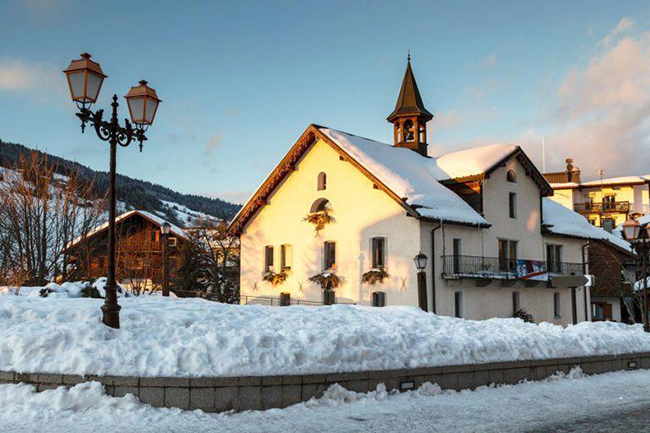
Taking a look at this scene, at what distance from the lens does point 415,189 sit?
30594 millimetres

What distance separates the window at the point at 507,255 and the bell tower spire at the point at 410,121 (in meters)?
7.82

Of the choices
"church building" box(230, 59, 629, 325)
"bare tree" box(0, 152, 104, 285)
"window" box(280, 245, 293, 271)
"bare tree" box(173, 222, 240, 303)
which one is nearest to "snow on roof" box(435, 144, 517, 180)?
"church building" box(230, 59, 629, 325)

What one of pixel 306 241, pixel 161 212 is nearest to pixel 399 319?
pixel 306 241

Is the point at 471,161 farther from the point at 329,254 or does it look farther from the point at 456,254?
the point at 329,254

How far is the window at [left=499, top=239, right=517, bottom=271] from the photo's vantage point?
34531 mm

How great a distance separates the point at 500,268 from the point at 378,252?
7.34 meters

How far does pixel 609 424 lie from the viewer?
32.8 feet

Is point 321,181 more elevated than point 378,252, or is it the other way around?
point 321,181

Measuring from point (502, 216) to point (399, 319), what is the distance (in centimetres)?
2176

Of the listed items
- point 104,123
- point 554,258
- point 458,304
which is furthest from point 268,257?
point 104,123

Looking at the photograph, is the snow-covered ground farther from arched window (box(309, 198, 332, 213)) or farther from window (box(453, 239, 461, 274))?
arched window (box(309, 198, 332, 213))

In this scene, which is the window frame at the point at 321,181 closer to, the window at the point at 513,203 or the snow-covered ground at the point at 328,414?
the window at the point at 513,203

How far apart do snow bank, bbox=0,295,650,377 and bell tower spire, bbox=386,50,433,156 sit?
83.2ft

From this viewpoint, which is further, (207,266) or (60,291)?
(207,266)
